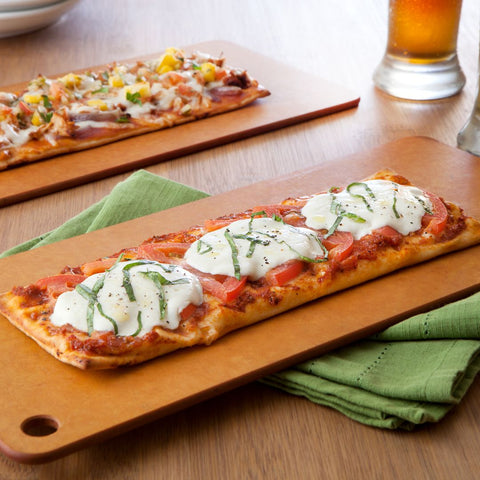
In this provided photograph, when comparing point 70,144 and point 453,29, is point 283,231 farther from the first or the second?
point 453,29

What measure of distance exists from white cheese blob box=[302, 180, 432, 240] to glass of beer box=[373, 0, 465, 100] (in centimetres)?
136

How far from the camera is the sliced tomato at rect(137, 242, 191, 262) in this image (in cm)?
233

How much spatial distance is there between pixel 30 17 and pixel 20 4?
0.18 meters

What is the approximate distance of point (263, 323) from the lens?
2158 millimetres

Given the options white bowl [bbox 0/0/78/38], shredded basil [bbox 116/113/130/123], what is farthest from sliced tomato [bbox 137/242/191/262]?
white bowl [bbox 0/0/78/38]

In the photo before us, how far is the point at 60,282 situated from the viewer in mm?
2234

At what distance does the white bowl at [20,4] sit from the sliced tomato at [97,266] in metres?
2.54

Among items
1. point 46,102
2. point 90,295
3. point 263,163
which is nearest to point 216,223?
point 90,295

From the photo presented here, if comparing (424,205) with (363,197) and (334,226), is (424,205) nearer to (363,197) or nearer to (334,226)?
(363,197)

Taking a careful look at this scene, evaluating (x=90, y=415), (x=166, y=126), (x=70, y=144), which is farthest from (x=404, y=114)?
(x=90, y=415)

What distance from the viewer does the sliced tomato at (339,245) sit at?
91.2 inches

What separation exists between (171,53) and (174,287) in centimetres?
218

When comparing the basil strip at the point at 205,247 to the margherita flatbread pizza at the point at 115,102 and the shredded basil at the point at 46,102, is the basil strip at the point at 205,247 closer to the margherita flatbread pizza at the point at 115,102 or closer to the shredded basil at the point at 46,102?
the margherita flatbread pizza at the point at 115,102

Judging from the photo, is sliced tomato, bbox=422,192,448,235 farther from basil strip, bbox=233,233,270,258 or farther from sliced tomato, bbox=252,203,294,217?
basil strip, bbox=233,233,270,258
